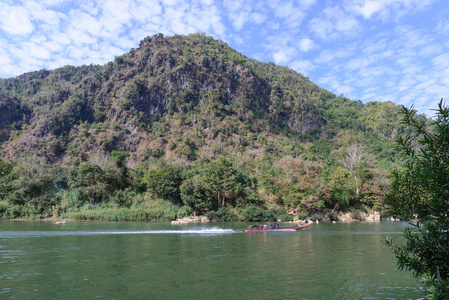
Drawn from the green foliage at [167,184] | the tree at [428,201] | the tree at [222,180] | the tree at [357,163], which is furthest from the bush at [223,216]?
the tree at [428,201]

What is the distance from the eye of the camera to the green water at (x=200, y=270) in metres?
11.6

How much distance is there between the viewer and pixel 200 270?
15.0m

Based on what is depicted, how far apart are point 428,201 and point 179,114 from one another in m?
121

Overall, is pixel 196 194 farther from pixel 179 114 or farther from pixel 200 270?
pixel 179 114

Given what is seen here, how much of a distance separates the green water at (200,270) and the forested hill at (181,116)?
61.0 m

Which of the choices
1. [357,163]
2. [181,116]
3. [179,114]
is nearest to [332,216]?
[357,163]

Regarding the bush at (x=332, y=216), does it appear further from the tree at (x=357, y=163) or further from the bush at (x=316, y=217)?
the tree at (x=357, y=163)

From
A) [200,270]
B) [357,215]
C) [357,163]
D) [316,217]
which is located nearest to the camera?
[200,270]

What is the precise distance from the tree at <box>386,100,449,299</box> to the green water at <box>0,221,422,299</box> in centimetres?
456

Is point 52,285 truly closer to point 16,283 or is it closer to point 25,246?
point 16,283

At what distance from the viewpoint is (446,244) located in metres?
6.91

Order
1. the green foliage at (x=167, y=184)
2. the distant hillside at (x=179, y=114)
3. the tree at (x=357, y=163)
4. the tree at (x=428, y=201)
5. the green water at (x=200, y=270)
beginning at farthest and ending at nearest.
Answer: the distant hillside at (x=179, y=114), the tree at (x=357, y=163), the green foliage at (x=167, y=184), the green water at (x=200, y=270), the tree at (x=428, y=201)

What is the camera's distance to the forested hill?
106375mm

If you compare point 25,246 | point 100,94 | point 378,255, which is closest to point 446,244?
point 378,255
